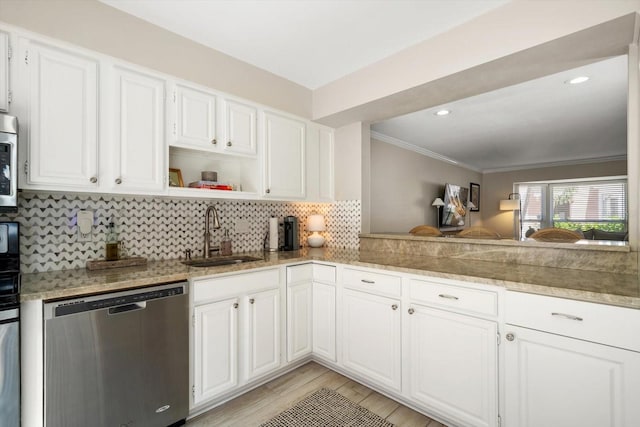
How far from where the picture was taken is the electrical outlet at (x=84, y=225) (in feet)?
6.18

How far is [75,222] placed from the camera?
1.88 m

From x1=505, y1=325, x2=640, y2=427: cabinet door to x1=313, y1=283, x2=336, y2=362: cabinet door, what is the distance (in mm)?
1196

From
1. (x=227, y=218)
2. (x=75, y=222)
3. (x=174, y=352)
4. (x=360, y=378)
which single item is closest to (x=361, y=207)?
(x=227, y=218)

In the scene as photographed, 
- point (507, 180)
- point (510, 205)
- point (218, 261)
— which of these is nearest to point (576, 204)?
point (510, 205)

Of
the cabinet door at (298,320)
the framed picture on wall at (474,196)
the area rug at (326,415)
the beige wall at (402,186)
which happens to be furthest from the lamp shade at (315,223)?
the framed picture on wall at (474,196)

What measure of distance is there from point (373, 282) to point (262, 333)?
0.88m

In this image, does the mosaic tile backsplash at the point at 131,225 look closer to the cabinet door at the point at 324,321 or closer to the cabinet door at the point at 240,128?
the cabinet door at the point at 240,128

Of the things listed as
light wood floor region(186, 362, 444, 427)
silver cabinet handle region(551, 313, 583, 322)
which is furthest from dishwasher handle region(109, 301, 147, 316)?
silver cabinet handle region(551, 313, 583, 322)

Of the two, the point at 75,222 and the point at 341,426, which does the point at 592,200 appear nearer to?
the point at 341,426

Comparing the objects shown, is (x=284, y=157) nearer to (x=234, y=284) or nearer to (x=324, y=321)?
(x=234, y=284)

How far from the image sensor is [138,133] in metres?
1.84

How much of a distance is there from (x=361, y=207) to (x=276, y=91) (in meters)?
1.36

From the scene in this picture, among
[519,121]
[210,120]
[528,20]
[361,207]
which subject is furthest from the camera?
[519,121]

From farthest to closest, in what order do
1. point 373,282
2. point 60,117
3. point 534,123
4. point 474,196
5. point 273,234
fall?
point 474,196, point 534,123, point 273,234, point 373,282, point 60,117
